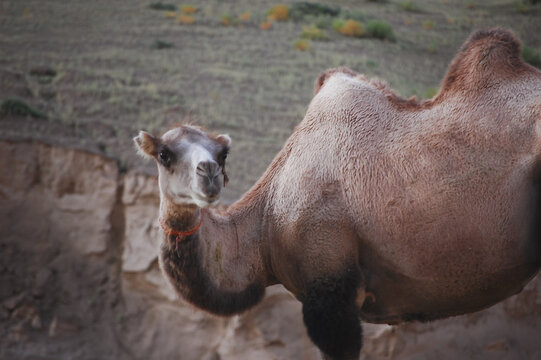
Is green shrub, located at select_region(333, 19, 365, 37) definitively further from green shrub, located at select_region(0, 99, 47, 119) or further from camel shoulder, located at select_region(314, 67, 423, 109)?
camel shoulder, located at select_region(314, 67, 423, 109)

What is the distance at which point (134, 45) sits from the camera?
13422 mm

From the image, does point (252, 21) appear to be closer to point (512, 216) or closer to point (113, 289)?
point (113, 289)

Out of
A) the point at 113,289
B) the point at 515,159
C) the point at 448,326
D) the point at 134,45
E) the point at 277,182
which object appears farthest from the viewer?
the point at 134,45

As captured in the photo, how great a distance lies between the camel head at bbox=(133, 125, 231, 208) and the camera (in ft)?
12.5

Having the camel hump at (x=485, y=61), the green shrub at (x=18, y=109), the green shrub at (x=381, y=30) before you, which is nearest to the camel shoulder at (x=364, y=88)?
the camel hump at (x=485, y=61)

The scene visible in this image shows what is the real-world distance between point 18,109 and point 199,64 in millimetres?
4165

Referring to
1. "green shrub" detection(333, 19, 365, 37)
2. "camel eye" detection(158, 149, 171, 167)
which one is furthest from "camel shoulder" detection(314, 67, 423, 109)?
"green shrub" detection(333, 19, 365, 37)

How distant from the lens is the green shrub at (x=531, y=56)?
10930 mm

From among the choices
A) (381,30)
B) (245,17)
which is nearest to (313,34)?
(381,30)

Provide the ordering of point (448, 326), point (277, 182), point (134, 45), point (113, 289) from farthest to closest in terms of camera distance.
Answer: point (134, 45) < point (113, 289) < point (448, 326) < point (277, 182)

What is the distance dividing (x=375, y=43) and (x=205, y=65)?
3.72 meters

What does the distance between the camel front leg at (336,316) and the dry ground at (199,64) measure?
453cm

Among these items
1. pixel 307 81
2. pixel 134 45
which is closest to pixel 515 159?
pixel 307 81

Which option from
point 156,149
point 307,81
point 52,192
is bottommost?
point 52,192
